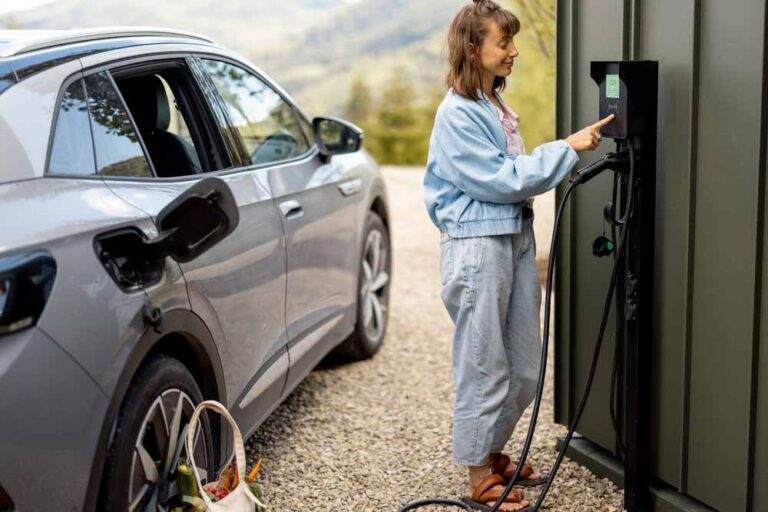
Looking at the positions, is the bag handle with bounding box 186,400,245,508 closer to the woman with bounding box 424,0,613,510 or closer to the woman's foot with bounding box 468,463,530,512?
the woman with bounding box 424,0,613,510

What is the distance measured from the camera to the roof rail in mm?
2707

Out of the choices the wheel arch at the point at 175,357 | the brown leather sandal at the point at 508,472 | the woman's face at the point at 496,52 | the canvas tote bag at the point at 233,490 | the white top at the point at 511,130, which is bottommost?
the brown leather sandal at the point at 508,472

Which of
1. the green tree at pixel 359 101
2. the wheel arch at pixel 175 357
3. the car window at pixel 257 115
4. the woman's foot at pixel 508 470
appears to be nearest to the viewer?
the wheel arch at pixel 175 357

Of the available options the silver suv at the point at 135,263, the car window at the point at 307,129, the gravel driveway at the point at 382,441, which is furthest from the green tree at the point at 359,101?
the silver suv at the point at 135,263

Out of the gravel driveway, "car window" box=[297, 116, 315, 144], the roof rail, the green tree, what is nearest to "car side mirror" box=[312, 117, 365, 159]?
"car window" box=[297, 116, 315, 144]

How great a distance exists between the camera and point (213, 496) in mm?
2895

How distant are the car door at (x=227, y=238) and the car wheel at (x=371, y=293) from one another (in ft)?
4.62

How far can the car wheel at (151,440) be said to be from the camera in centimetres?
248

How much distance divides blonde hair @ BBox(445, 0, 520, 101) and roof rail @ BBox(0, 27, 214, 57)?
3.44ft

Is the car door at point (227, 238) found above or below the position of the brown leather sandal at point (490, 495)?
above

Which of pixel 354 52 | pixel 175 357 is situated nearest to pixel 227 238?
pixel 175 357

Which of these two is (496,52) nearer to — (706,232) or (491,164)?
(491,164)

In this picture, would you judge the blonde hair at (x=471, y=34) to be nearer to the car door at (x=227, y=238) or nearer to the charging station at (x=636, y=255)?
the charging station at (x=636, y=255)

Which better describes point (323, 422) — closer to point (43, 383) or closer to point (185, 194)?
point (185, 194)
